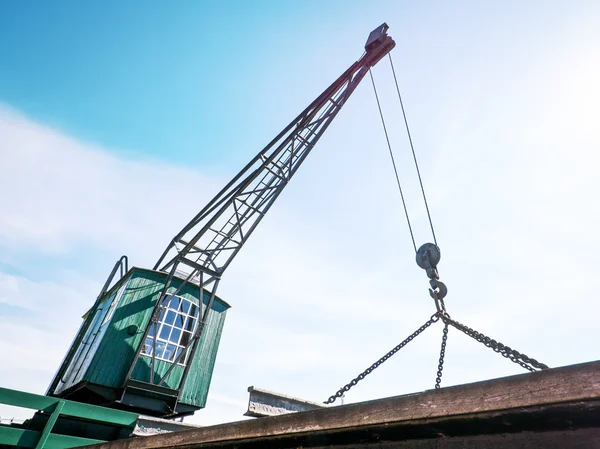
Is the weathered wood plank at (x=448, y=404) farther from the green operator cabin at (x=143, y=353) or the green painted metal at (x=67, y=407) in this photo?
the green operator cabin at (x=143, y=353)

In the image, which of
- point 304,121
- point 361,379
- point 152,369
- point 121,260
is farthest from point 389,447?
point 121,260

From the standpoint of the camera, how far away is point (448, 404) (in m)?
1.41

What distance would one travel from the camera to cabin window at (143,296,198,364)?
1010 cm

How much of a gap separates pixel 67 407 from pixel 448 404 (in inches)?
253

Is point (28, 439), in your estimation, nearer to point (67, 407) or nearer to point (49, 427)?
point (49, 427)

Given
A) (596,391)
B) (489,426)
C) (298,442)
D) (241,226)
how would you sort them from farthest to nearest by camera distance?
(241,226)
(298,442)
(489,426)
(596,391)

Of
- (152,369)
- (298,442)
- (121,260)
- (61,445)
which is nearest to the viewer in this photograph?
(298,442)

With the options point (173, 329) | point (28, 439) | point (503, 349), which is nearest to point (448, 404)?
point (503, 349)

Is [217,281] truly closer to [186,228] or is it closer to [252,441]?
[186,228]

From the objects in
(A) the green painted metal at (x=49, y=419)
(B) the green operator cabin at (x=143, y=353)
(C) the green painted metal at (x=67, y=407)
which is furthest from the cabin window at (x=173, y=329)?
(A) the green painted metal at (x=49, y=419)

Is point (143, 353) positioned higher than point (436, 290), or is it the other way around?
point (143, 353)

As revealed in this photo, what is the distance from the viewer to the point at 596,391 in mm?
1117

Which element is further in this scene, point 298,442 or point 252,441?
point 252,441

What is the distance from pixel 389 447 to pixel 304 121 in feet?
38.2
